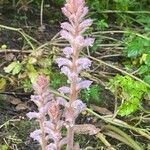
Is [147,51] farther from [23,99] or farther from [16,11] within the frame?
[16,11]

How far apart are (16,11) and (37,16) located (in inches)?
6.6

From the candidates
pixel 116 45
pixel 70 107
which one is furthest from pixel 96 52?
pixel 70 107

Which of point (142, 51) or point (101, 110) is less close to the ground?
point (142, 51)

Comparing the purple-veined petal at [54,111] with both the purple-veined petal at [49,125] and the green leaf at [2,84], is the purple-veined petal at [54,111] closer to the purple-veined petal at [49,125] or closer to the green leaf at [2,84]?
the purple-veined petal at [49,125]

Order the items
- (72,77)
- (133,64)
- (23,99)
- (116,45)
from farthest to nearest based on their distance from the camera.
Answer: (116,45) → (133,64) → (23,99) → (72,77)

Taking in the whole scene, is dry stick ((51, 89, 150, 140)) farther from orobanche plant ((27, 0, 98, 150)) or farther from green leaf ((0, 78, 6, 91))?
orobanche plant ((27, 0, 98, 150))

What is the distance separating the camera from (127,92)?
2748mm

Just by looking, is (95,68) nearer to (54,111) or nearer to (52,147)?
(52,147)

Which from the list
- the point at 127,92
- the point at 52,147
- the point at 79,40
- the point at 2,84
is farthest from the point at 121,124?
the point at 79,40

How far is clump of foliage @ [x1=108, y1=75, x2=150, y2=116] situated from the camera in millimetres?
2652

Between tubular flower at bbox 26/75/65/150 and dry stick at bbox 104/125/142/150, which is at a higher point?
tubular flower at bbox 26/75/65/150

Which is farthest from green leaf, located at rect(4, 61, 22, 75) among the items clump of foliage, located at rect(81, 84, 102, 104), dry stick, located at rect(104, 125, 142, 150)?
dry stick, located at rect(104, 125, 142, 150)

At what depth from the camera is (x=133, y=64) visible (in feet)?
10.5

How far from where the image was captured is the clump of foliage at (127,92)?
265cm
